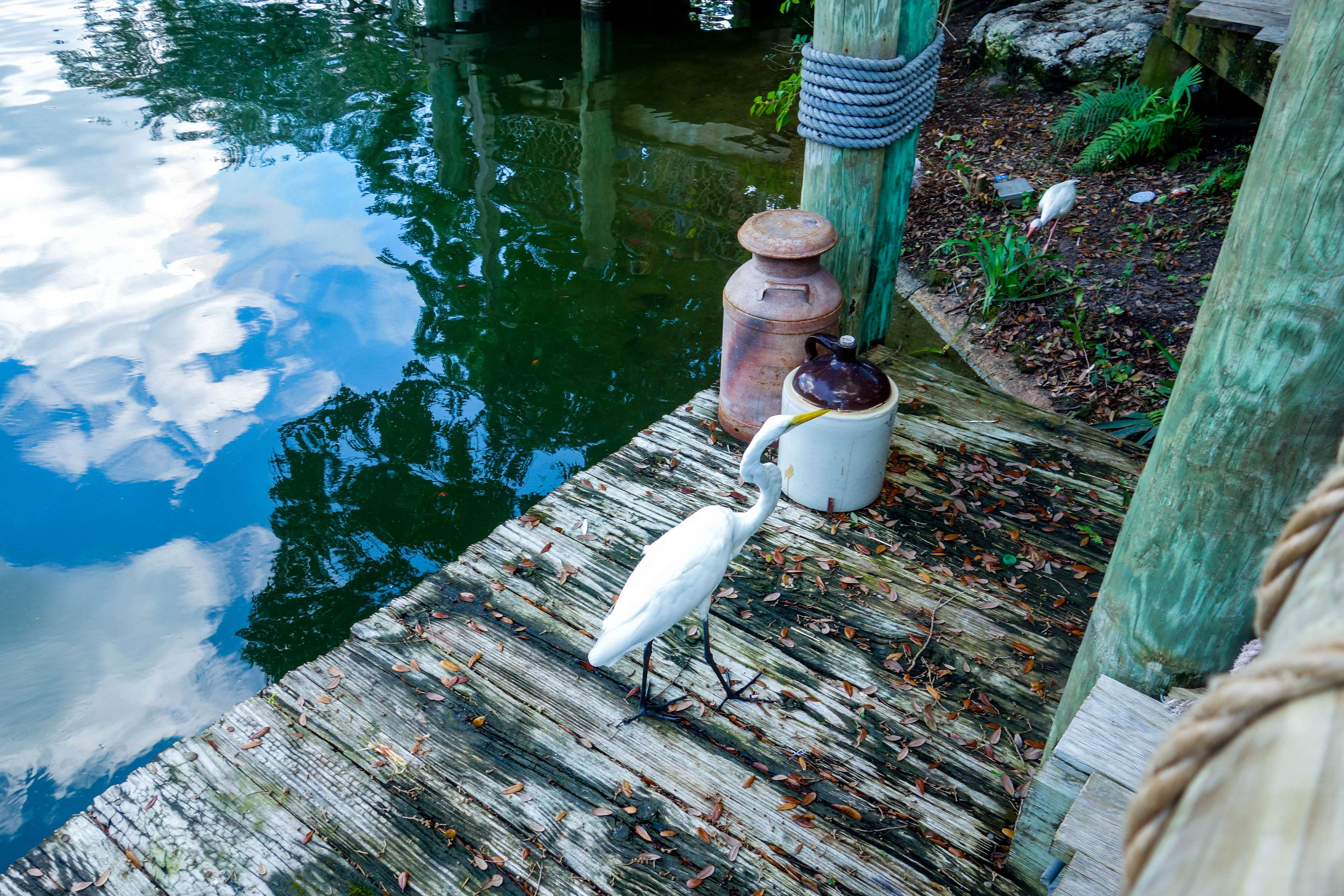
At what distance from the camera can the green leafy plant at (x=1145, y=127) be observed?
697cm

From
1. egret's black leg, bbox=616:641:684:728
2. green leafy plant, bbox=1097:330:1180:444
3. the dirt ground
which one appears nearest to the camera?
egret's black leg, bbox=616:641:684:728

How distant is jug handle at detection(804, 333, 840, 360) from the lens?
372 centimetres

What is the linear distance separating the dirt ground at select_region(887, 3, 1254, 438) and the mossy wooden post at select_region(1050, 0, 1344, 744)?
11.3 ft

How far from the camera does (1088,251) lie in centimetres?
651

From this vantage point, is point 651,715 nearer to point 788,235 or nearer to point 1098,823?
point 1098,823

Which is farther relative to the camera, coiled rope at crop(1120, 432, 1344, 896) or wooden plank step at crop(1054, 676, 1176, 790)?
wooden plank step at crop(1054, 676, 1176, 790)

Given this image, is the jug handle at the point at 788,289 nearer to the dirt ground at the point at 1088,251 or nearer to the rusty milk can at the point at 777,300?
the rusty milk can at the point at 777,300

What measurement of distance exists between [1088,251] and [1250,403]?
533 cm

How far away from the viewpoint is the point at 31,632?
4.52 meters

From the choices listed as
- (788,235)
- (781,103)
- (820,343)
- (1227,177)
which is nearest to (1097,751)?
(820,343)

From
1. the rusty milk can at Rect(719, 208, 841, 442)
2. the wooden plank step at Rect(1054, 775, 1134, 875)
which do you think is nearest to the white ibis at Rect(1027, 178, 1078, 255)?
the rusty milk can at Rect(719, 208, 841, 442)

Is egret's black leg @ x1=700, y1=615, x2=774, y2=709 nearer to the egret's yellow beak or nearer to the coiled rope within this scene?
the egret's yellow beak

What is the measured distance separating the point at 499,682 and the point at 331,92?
1063 centimetres

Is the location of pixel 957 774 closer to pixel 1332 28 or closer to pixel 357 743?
pixel 357 743
